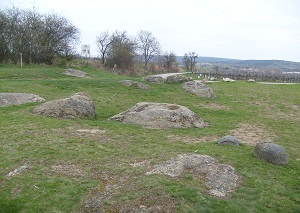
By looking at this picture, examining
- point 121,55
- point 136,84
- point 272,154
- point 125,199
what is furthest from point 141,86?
point 121,55

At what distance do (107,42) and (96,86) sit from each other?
106 ft

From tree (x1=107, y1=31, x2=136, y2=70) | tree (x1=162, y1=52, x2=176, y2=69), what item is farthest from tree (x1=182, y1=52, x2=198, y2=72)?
tree (x1=107, y1=31, x2=136, y2=70)

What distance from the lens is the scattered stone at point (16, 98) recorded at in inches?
588

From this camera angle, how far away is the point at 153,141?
10.5m

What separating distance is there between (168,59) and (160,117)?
62388 mm

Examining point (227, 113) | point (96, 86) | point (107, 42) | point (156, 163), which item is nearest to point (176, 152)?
point (156, 163)

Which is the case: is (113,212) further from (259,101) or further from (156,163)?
(259,101)

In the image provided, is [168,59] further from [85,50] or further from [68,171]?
[68,171]

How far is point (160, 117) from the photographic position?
13242 mm

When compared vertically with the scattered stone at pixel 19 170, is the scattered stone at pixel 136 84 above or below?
above

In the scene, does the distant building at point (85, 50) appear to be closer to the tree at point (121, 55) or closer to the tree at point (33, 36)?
the tree at point (121, 55)

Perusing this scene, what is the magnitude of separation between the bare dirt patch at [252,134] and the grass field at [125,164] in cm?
4

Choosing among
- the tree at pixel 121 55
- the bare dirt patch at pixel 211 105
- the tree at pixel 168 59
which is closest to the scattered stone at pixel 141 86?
the bare dirt patch at pixel 211 105

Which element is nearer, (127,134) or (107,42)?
(127,134)
